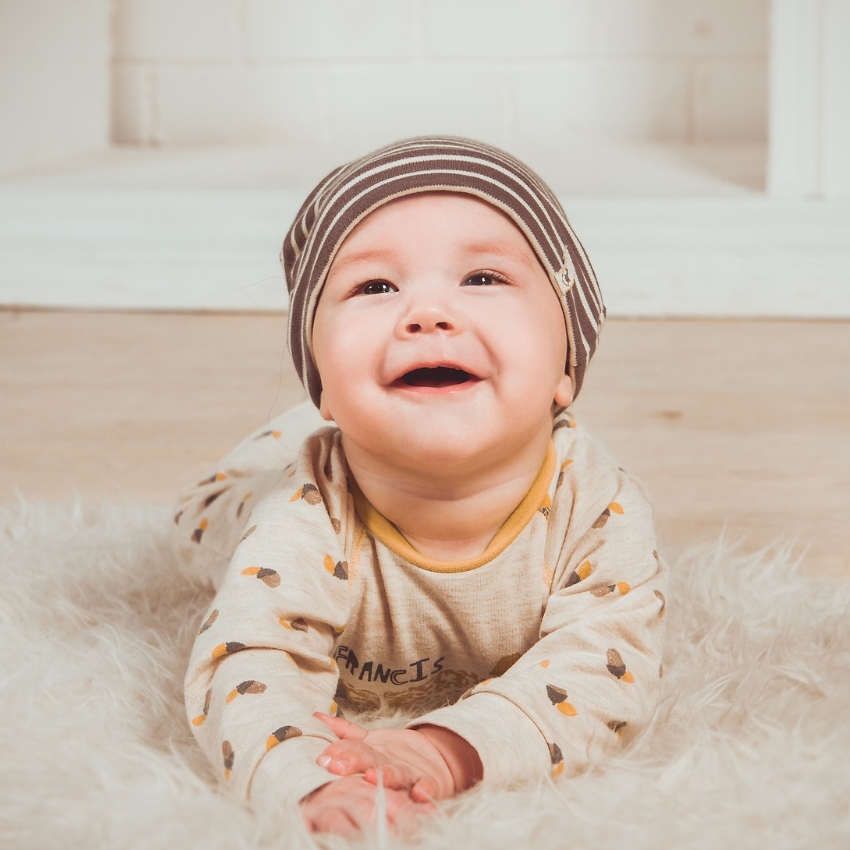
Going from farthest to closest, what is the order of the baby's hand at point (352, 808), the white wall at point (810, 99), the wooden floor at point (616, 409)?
the white wall at point (810, 99) < the wooden floor at point (616, 409) < the baby's hand at point (352, 808)

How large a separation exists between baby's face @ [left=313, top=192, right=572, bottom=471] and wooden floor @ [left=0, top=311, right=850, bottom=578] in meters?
0.37

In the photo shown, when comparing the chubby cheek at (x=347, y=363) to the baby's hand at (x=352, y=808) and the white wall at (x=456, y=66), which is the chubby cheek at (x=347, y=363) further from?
the white wall at (x=456, y=66)

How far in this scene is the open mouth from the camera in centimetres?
70

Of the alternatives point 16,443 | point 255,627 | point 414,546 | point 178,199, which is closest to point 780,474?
point 414,546

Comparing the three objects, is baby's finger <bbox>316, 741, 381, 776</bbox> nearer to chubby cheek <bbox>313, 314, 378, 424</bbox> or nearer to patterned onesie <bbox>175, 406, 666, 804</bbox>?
patterned onesie <bbox>175, 406, 666, 804</bbox>

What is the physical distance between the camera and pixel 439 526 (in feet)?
2.45

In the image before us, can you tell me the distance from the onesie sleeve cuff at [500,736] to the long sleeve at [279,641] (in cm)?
7

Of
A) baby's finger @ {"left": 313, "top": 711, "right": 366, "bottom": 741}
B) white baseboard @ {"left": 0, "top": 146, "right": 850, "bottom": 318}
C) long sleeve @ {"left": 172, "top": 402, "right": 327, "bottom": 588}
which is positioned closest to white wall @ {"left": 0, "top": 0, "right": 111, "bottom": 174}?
white baseboard @ {"left": 0, "top": 146, "right": 850, "bottom": 318}

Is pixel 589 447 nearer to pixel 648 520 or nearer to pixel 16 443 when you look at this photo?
pixel 648 520

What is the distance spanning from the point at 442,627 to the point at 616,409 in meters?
0.79

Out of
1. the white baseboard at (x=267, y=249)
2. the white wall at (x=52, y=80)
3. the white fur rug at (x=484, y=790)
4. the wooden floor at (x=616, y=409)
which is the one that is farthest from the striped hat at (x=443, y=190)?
the white wall at (x=52, y=80)

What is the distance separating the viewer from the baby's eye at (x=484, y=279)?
28.2 inches

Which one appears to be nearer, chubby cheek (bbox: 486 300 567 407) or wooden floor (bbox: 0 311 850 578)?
chubby cheek (bbox: 486 300 567 407)

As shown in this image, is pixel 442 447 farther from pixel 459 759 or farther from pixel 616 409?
pixel 616 409
